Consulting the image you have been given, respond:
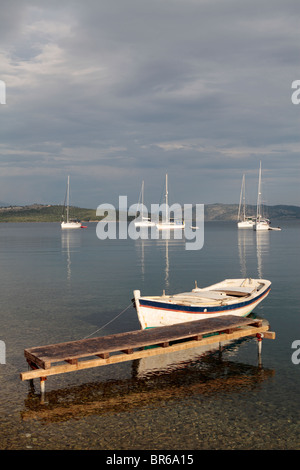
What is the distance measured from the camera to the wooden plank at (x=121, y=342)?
52.2 feet

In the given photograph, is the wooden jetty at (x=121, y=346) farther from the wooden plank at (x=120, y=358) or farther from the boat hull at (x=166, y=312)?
the boat hull at (x=166, y=312)

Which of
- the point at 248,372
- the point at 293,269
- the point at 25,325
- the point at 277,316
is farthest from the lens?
the point at 293,269

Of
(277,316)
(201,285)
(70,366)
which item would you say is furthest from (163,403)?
(201,285)

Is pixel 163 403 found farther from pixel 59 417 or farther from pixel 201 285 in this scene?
pixel 201 285

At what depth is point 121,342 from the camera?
17.6 meters

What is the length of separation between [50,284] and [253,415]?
33.9m

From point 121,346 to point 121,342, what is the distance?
564mm

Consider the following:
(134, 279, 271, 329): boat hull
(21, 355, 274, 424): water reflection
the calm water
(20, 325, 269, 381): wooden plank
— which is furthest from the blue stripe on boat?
(21, 355, 274, 424): water reflection

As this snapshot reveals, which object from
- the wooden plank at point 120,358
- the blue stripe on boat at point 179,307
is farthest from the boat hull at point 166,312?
the wooden plank at point 120,358

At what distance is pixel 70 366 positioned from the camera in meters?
15.7

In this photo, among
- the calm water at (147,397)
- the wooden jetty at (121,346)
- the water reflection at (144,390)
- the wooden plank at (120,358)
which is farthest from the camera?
the wooden jetty at (121,346)

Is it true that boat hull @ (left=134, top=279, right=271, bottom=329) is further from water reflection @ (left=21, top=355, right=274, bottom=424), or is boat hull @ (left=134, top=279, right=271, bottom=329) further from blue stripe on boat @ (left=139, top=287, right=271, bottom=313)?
water reflection @ (left=21, top=355, right=274, bottom=424)
